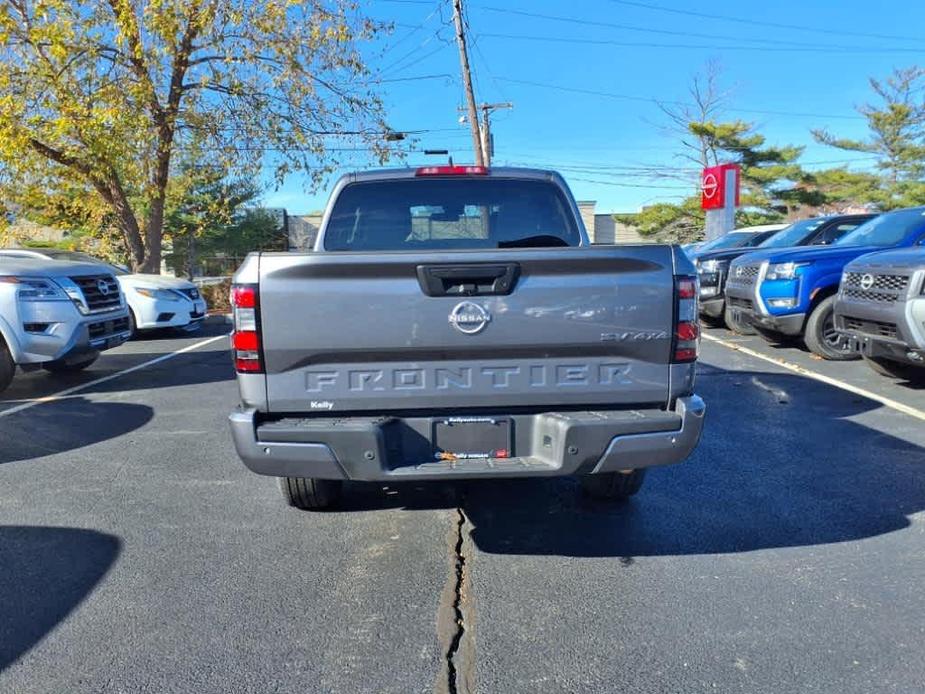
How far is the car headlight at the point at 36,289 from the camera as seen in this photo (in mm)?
6957

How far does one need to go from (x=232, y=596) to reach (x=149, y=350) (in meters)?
8.68

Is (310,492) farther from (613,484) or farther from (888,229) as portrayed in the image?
(888,229)

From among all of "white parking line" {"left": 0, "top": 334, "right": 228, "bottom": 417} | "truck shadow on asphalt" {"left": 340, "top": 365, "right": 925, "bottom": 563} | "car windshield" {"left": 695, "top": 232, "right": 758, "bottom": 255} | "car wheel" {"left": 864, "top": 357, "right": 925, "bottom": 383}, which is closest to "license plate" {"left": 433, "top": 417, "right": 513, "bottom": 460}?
"truck shadow on asphalt" {"left": 340, "top": 365, "right": 925, "bottom": 563}

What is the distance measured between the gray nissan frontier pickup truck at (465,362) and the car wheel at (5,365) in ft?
17.9

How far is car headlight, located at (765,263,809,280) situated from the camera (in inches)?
328

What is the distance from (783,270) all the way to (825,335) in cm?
98

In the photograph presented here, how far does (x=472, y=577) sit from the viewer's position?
3.19 metres

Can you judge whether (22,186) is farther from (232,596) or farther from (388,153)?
(232,596)

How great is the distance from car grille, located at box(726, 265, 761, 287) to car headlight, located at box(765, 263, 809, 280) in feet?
0.81

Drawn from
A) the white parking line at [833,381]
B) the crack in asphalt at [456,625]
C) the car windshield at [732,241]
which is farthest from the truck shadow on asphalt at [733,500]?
the car windshield at [732,241]

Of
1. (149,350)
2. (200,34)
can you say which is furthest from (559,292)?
(200,34)

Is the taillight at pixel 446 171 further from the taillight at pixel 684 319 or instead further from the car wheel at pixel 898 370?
the car wheel at pixel 898 370

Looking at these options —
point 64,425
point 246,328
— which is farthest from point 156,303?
point 246,328

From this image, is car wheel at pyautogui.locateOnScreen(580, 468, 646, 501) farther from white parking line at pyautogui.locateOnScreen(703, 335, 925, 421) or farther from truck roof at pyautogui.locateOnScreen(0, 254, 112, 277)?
truck roof at pyautogui.locateOnScreen(0, 254, 112, 277)
